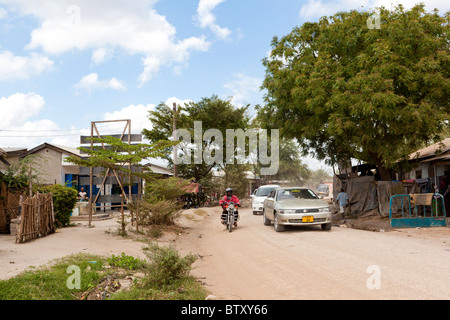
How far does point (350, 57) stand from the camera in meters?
16.4

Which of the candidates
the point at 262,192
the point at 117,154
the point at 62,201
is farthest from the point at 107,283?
the point at 262,192

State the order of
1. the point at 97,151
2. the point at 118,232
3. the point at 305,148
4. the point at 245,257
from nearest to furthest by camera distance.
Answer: the point at 245,257 < the point at 97,151 < the point at 118,232 < the point at 305,148

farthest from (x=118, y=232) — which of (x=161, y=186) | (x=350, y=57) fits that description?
(x=350, y=57)

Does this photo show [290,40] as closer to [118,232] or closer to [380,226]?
[380,226]

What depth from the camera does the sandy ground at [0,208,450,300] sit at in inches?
218

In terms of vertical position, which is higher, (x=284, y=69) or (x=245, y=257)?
(x=284, y=69)

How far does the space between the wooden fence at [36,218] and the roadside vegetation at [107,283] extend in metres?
3.67

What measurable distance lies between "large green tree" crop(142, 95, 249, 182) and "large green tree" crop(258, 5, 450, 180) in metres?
18.6

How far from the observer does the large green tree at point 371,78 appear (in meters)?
14.2

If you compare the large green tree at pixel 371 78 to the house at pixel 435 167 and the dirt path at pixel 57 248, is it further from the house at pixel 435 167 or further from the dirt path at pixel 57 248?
the dirt path at pixel 57 248

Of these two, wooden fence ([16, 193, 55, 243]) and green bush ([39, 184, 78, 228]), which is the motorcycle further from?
wooden fence ([16, 193, 55, 243])

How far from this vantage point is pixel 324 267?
711 centimetres

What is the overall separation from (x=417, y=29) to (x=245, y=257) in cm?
1178

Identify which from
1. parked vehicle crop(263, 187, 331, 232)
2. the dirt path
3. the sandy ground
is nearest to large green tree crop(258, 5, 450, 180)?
parked vehicle crop(263, 187, 331, 232)
